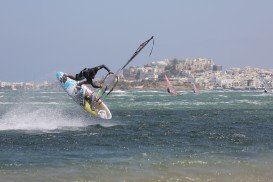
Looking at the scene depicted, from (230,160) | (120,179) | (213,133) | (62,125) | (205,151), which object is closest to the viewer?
(120,179)

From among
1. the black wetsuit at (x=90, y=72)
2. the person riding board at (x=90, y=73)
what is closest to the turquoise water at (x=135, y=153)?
the person riding board at (x=90, y=73)

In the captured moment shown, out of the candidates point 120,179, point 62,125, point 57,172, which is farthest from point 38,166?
point 62,125

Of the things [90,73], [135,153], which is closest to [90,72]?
[90,73]

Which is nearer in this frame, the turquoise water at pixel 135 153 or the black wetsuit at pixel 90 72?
the turquoise water at pixel 135 153

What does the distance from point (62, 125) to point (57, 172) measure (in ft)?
57.3

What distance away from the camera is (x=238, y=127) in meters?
33.7

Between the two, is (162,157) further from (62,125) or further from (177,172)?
(62,125)

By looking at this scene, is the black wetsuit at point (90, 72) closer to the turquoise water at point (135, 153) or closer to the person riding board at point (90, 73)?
the person riding board at point (90, 73)

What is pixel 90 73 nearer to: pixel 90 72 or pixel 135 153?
pixel 90 72

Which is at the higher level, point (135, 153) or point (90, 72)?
point (90, 72)

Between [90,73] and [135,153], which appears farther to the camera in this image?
[90,73]

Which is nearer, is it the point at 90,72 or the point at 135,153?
the point at 135,153

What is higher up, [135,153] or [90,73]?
[90,73]

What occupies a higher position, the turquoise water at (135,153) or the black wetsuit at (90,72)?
the black wetsuit at (90,72)
